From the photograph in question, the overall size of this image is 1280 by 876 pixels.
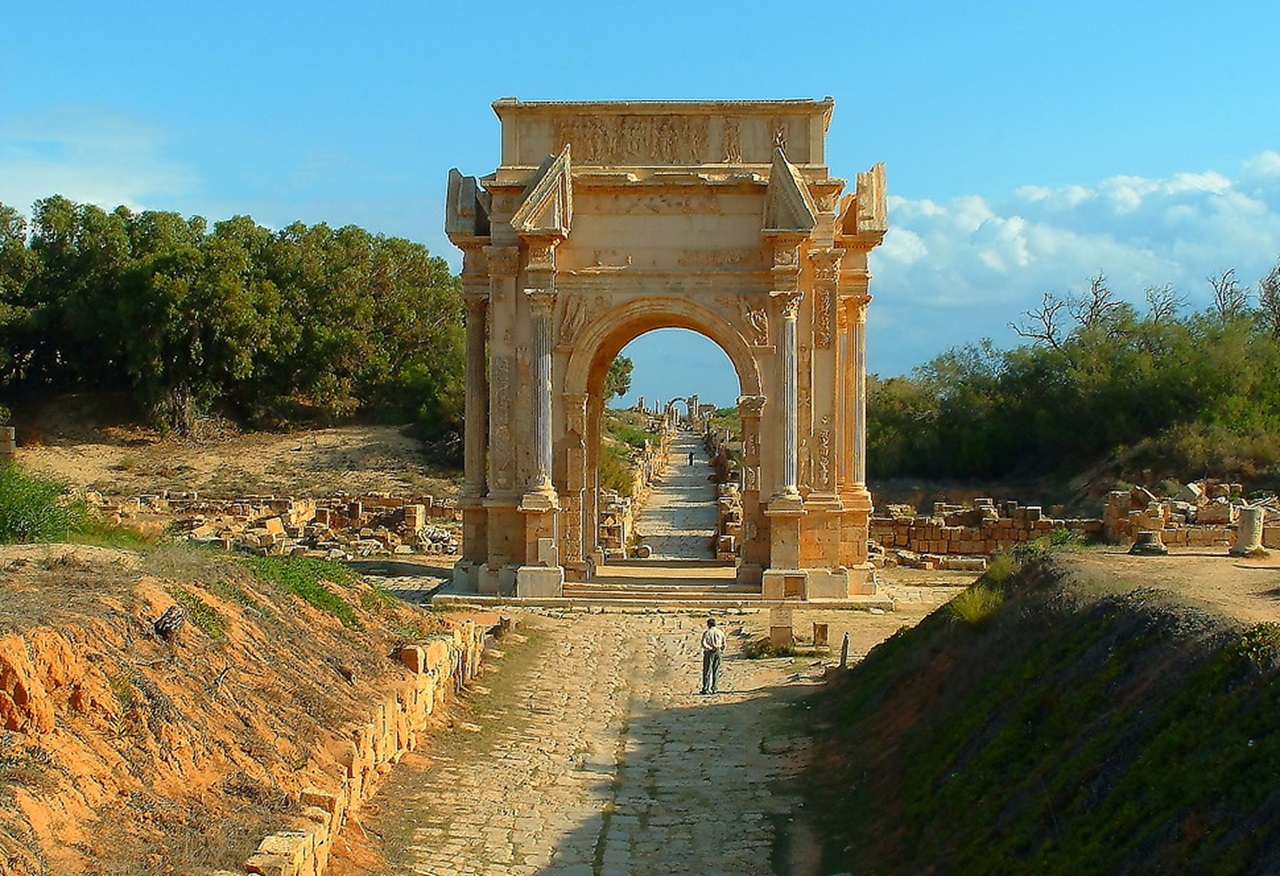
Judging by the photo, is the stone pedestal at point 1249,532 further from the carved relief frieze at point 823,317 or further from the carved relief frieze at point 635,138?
the carved relief frieze at point 635,138

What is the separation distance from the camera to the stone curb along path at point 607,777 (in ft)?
28.7

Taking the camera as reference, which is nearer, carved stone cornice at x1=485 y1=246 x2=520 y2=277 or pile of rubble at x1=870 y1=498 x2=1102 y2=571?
carved stone cornice at x1=485 y1=246 x2=520 y2=277

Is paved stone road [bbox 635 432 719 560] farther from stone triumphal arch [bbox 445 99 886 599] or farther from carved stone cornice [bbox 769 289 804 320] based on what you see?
carved stone cornice [bbox 769 289 804 320]

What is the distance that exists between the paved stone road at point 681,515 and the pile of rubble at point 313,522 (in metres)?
4.40

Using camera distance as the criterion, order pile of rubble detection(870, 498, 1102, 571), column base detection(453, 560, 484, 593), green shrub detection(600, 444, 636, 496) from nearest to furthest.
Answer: column base detection(453, 560, 484, 593), pile of rubble detection(870, 498, 1102, 571), green shrub detection(600, 444, 636, 496)

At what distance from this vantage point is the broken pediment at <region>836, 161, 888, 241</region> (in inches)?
841

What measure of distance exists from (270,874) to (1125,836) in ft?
13.3

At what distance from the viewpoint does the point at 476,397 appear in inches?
850

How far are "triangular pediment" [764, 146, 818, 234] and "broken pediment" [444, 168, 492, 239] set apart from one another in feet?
14.6

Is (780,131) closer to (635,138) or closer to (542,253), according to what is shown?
(635,138)

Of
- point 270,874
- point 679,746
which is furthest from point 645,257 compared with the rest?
point 270,874

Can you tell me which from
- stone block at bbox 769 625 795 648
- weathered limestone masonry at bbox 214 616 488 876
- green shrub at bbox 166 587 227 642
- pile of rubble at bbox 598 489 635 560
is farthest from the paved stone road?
green shrub at bbox 166 587 227 642

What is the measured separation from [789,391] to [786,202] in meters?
2.66

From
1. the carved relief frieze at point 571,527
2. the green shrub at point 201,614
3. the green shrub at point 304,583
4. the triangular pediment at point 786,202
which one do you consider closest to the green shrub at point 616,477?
the carved relief frieze at point 571,527
